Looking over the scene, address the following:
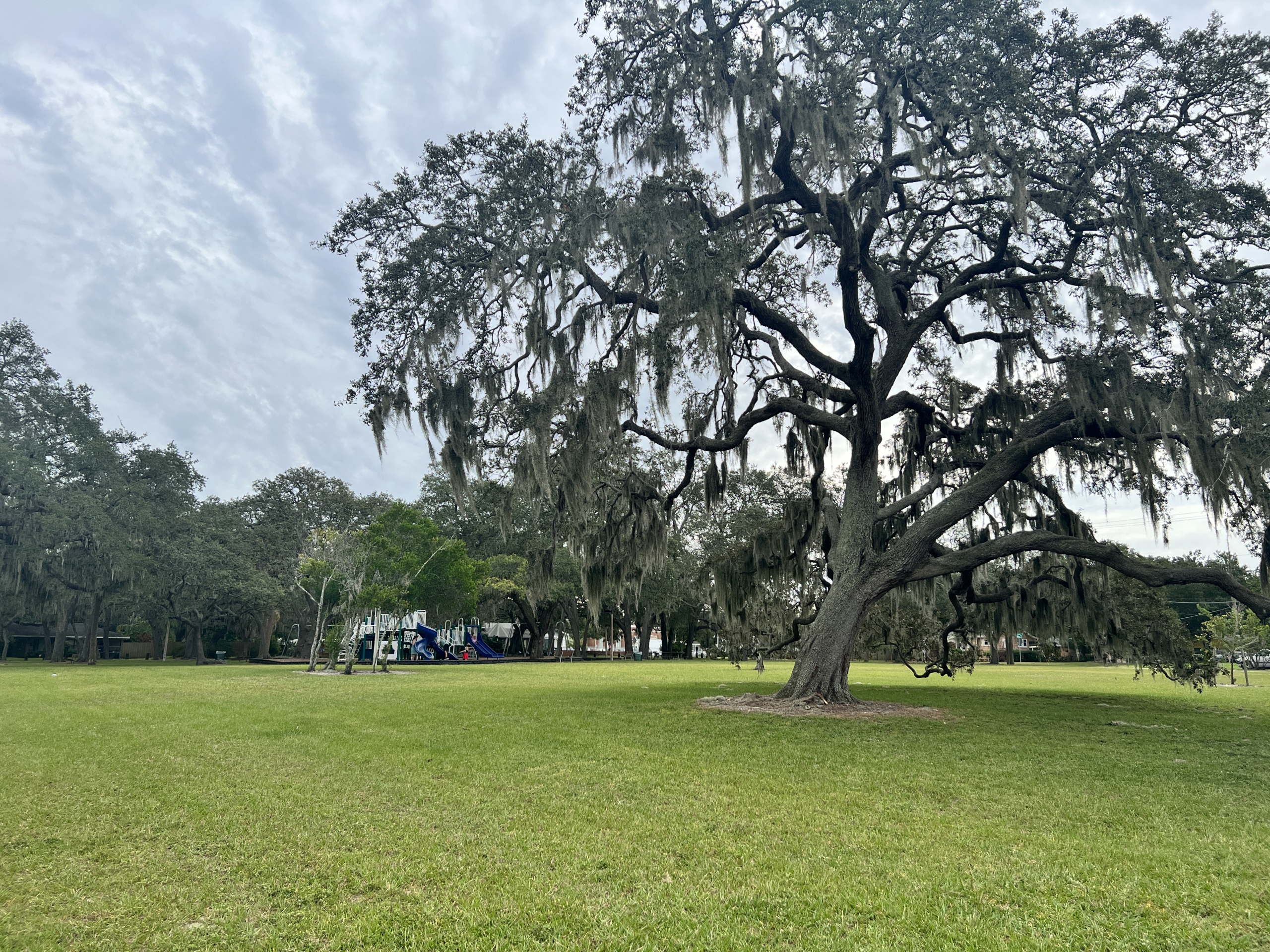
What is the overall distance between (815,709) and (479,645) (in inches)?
1394

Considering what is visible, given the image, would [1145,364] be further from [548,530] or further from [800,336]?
[548,530]

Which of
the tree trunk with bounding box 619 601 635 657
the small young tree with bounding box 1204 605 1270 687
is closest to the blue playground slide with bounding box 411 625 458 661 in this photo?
the tree trunk with bounding box 619 601 635 657

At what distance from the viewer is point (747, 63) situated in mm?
10758

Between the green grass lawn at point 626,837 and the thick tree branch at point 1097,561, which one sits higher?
the thick tree branch at point 1097,561

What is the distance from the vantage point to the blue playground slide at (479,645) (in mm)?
43156

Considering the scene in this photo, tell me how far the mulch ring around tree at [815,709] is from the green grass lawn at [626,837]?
161cm

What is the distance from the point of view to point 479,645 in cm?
4419

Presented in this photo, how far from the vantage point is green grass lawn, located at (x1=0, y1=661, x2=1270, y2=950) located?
3.03 meters

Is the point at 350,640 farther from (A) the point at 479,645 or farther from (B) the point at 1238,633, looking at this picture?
(B) the point at 1238,633

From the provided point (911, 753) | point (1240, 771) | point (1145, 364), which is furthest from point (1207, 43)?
point (911, 753)

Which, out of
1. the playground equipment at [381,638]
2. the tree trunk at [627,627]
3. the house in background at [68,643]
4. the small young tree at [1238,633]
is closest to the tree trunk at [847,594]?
the playground equipment at [381,638]

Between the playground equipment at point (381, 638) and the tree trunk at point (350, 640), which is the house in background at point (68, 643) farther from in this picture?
the tree trunk at point (350, 640)

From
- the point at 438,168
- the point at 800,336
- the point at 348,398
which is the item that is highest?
the point at 438,168

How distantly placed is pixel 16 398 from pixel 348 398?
24311mm
